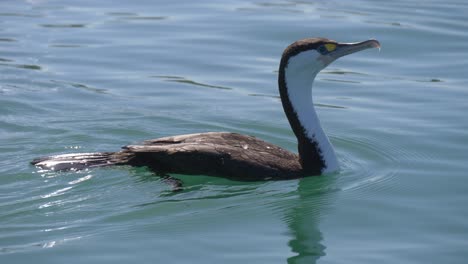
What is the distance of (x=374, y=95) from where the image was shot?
1262 cm

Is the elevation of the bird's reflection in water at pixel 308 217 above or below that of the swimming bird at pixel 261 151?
below

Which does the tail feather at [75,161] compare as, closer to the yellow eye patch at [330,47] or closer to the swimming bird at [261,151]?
the swimming bird at [261,151]

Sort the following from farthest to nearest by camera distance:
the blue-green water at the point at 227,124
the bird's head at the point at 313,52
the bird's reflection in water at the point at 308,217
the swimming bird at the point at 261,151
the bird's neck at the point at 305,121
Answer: the bird's neck at the point at 305,121, the bird's head at the point at 313,52, the swimming bird at the point at 261,151, the blue-green water at the point at 227,124, the bird's reflection in water at the point at 308,217

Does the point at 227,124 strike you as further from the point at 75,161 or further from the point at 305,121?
the point at 75,161

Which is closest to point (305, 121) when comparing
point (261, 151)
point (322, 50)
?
point (261, 151)

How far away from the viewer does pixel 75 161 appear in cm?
966

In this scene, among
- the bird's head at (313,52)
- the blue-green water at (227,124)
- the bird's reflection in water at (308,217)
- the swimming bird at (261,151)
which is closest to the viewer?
the bird's reflection in water at (308,217)

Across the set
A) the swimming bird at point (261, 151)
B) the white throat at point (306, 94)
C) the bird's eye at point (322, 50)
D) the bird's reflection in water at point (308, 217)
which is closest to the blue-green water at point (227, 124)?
the bird's reflection in water at point (308, 217)

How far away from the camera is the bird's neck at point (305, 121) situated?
9664 millimetres

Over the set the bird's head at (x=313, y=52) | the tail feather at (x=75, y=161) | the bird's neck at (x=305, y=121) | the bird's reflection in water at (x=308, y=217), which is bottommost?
the bird's reflection in water at (x=308, y=217)

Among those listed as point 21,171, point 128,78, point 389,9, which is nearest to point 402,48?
point 389,9

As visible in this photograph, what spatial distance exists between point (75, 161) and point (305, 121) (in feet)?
7.27

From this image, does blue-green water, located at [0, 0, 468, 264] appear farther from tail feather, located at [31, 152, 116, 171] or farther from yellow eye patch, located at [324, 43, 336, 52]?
yellow eye patch, located at [324, 43, 336, 52]

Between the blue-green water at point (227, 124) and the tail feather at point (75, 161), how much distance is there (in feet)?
0.33
